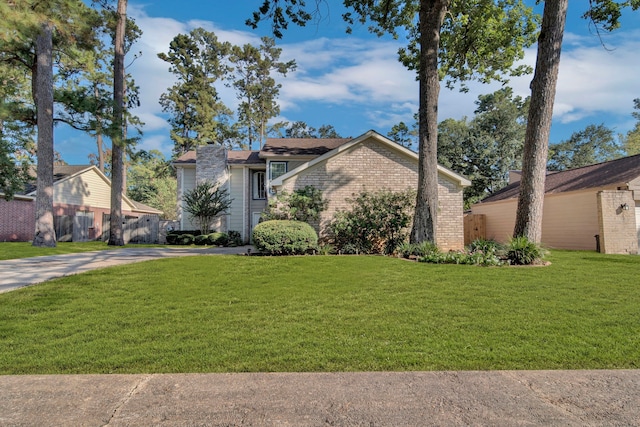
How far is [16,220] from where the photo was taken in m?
20.9

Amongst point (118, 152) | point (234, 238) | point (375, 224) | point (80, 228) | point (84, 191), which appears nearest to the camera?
point (375, 224)

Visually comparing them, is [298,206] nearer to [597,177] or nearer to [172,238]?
[172,238]

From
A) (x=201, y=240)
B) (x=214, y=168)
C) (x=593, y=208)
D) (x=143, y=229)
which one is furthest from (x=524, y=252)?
(x=143, y=229)

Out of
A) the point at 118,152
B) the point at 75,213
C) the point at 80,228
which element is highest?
the point at 118,152

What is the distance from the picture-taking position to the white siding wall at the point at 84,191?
75.7ft

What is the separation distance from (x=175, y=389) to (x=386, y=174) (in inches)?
481

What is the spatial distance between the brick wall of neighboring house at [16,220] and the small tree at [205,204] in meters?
10.6

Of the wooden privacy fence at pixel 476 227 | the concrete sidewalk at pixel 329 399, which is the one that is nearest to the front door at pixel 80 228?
the concrete sidewalk at pixel 329 399

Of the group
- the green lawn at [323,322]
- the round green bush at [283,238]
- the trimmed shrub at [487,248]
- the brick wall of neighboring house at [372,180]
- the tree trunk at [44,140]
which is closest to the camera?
the green lawn at [323,322]

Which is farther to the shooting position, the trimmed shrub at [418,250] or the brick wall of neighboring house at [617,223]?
the brick wall of neighboring house at [617,223]

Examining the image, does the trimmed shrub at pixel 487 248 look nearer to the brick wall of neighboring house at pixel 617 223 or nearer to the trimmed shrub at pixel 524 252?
the trimmed shrub at pixel 524 252

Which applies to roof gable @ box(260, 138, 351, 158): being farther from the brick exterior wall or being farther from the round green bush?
the round green bush

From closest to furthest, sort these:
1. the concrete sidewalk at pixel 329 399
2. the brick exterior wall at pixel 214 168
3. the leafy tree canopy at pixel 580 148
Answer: the concrete sidewalk at pixel 329 399
the brick exterior wall at pixel 214 168
the leafy tree canopy at pixel 580 148

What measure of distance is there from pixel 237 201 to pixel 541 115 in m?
16.8
